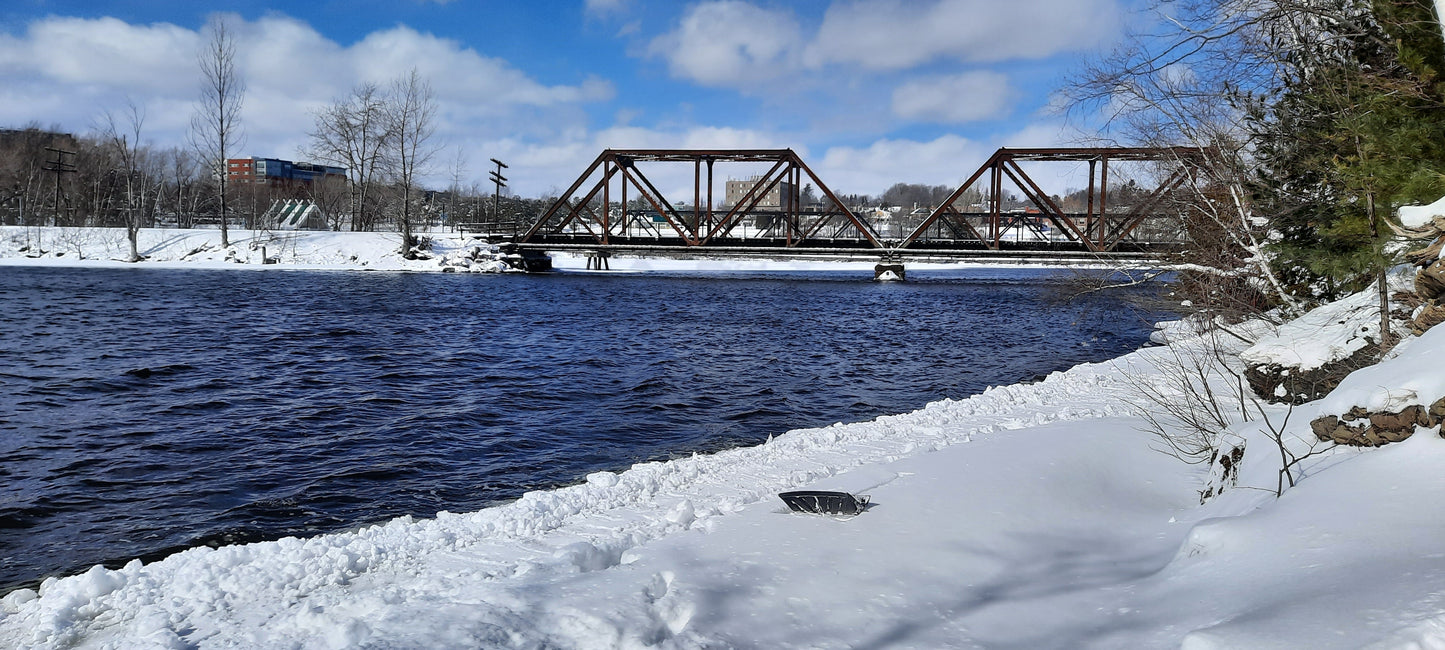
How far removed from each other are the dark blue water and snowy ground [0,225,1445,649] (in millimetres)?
1953

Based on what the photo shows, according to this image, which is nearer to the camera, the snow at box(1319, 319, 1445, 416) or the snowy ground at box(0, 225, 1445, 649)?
the snowy ground at box(0, 225, 1445, 649)

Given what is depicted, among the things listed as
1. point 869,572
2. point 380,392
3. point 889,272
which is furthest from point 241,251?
point 869,572

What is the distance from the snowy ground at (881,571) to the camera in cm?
411

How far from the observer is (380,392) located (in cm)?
1409

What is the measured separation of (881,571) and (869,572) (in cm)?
8

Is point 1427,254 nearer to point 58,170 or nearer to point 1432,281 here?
point 1432,281

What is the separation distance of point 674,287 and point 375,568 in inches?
1644

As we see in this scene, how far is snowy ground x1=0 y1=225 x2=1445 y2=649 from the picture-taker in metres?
4.11

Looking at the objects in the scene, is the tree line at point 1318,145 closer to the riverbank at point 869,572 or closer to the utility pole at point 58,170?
the riverbank at point 869,572

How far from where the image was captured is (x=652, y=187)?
53.9 meters

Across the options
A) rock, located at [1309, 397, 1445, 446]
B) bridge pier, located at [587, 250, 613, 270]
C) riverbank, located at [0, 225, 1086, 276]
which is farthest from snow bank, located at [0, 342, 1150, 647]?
bridge pier, located at [587, 250, 613, 270]

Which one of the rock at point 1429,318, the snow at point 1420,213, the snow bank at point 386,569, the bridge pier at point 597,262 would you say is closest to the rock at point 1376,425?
the rock at point 1429,318

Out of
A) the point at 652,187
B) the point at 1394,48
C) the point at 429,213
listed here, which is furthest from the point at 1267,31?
the point at 429,213

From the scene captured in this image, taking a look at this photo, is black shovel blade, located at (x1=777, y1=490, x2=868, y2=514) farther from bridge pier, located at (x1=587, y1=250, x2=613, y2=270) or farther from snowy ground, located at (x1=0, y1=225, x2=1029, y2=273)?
bridge pier, located at (x1=587, y1=250, x2=613, y2=270)
